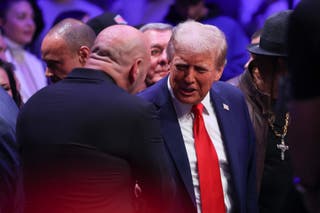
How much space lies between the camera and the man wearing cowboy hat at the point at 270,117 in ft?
13.7

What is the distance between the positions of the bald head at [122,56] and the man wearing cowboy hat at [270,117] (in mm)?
932

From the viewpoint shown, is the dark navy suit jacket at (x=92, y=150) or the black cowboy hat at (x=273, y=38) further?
the black cowboy hat at (x=273, y=38)

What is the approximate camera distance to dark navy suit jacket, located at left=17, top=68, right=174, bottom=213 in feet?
10.4

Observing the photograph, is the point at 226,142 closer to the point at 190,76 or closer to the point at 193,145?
the point at 193,145

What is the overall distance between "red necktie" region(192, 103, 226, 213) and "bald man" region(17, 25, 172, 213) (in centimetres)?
42

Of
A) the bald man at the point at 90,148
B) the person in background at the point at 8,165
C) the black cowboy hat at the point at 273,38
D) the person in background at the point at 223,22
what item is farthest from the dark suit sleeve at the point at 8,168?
the person in background at the point at 223,22

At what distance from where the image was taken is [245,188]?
3889 mm

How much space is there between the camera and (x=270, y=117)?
13.9ft

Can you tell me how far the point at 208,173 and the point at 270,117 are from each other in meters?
0.66

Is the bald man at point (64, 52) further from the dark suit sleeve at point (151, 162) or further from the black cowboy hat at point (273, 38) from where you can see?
the dark suit sleeve at point (151, 162)

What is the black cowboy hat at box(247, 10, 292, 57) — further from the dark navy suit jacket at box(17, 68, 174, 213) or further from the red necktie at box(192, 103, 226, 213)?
the dark navy suit jacket at box(17, 68, 174, 213)

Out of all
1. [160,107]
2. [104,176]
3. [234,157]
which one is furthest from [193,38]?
[104,176]

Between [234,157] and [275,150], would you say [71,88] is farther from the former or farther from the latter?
[275,150]

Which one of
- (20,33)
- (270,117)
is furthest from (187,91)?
(20,33)
